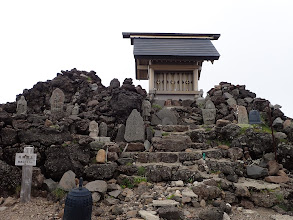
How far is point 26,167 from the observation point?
6367mm

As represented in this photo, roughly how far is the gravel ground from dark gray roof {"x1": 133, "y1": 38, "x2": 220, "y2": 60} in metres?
12.3

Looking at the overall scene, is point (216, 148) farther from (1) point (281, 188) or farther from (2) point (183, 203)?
(2) point (183, 203)

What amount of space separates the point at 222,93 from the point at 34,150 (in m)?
11.7

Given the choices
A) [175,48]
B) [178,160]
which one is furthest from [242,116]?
[175,48]

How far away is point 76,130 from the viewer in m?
9.49

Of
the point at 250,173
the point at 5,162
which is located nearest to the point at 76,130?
the point at 5,162

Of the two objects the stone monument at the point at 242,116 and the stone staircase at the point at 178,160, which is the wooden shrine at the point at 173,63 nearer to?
the stone monument at the point at 242,116

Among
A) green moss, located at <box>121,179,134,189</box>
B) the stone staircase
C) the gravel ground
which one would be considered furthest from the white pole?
the stone staircase

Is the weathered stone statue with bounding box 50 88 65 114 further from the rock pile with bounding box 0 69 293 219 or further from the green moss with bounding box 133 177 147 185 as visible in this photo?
the green moss with bounding box 133 177 147 185

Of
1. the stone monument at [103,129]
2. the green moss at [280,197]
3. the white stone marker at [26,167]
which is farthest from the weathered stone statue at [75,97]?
the green moss at [280,197]

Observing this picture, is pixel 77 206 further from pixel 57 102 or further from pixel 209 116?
pixel 209 116

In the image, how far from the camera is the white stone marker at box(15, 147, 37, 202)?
20.1 feet

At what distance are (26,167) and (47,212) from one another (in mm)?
1638

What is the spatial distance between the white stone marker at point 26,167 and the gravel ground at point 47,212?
0.27 meters
